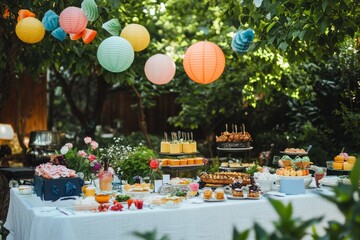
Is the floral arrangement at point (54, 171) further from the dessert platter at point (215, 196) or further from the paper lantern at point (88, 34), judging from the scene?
the paper lantern at point (88, 34)

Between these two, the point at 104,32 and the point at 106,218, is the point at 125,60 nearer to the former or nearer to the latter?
the point at 104,32

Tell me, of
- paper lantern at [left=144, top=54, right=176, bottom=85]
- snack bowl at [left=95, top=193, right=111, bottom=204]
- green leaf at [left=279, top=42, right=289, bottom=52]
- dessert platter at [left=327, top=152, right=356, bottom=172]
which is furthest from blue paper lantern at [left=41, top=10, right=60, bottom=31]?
dessert platter at [left=327, top=152, right=356, bottom=172]

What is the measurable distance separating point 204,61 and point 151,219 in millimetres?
1854

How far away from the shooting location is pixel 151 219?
129 inches

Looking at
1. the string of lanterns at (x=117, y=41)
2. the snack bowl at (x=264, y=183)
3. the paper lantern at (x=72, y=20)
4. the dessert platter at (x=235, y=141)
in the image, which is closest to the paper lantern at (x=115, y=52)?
the string of lanterns at (x=117, y=41)

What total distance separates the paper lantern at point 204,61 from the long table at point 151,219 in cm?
144

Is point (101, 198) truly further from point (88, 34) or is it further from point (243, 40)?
point (243, 40)

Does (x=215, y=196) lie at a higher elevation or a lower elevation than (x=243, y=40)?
lower

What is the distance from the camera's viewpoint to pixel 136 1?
7.04m

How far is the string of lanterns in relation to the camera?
435cm

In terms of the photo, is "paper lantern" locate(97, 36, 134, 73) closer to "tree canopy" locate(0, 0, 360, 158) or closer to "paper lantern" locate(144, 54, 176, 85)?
"tree canopy" locate(0, 0, 360, 158)

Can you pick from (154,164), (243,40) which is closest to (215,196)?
(154,164)

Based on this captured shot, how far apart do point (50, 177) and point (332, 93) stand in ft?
20.4

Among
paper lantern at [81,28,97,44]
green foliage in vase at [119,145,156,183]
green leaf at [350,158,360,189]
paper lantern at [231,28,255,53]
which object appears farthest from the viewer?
paper lantern at [231,28,255,53]
